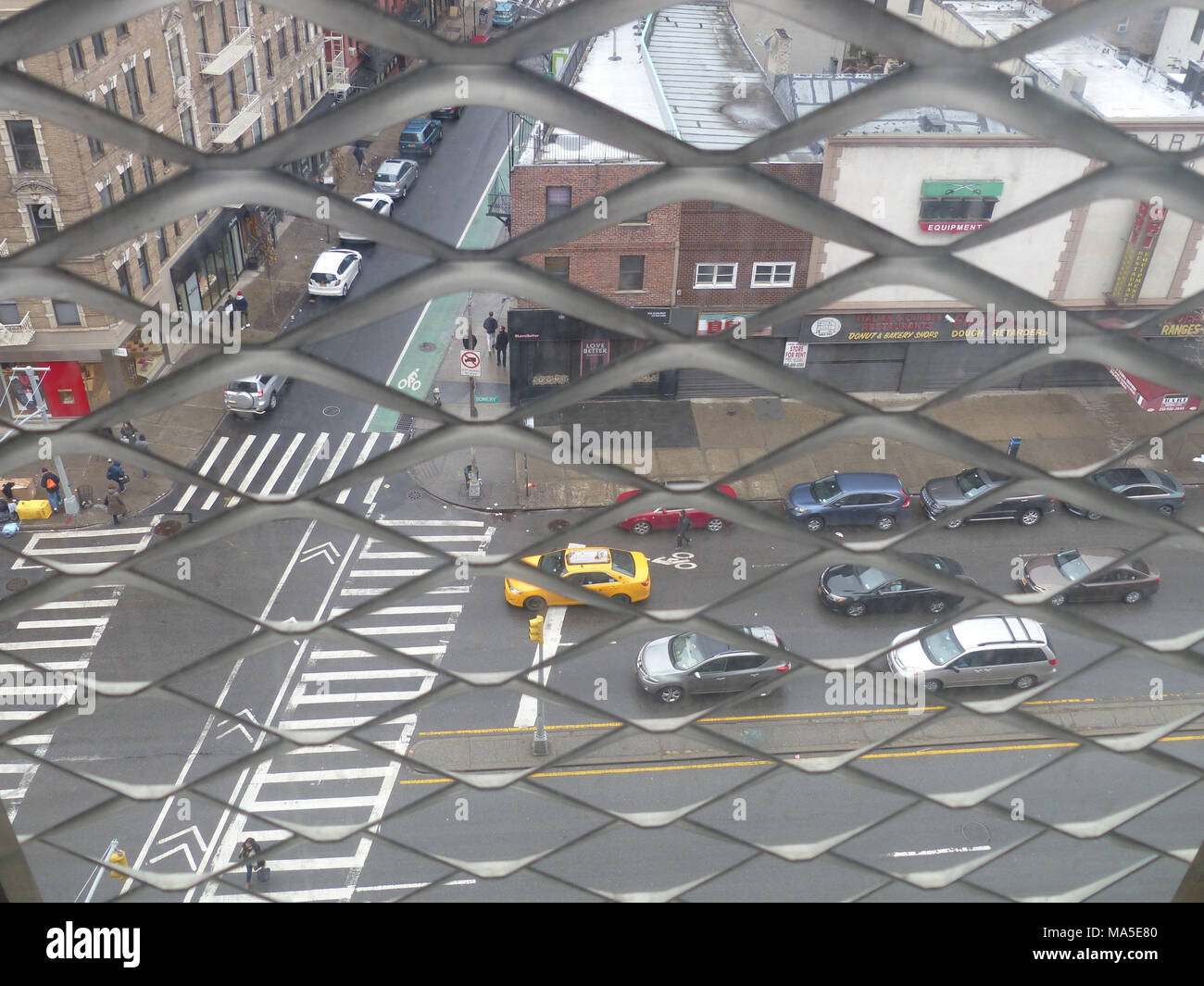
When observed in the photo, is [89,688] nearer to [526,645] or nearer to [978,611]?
[978,611]

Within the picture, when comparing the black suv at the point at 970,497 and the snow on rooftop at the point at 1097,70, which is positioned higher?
the snow on rooftop at the point at 1097,70

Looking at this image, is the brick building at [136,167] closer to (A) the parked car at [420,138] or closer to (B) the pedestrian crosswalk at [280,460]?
(B) the pedestrian crosswalk at [280,460]

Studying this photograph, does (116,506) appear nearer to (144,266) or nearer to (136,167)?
(144,266)

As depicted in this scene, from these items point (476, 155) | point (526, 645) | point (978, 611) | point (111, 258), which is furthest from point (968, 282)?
point (476, 155)

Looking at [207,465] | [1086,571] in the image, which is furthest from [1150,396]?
[207,465]

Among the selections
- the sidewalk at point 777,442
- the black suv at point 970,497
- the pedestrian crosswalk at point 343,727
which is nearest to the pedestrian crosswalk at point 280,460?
the sidewalk at point 777,442

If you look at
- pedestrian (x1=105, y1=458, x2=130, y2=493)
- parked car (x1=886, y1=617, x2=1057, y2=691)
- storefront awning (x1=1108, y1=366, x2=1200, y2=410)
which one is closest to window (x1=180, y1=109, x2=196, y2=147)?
pedestrian (x1=105, y1=458, x2=130, y2=493)
